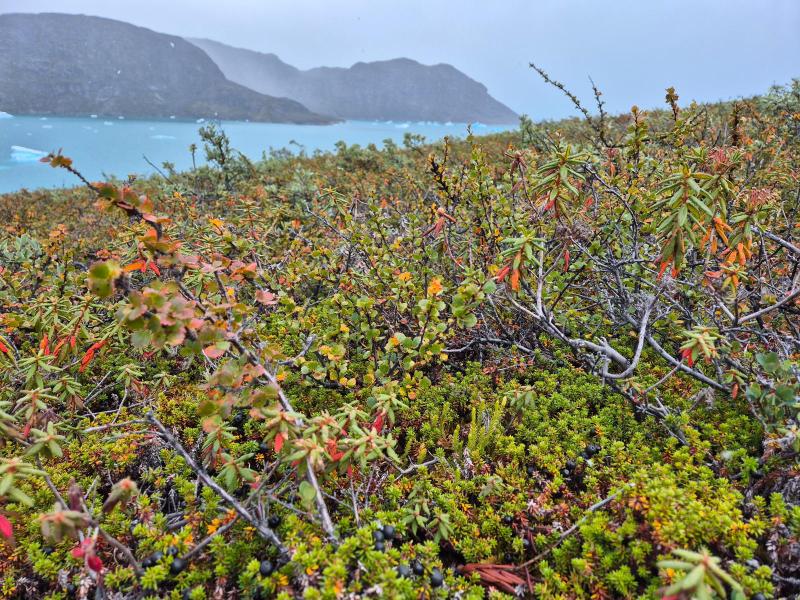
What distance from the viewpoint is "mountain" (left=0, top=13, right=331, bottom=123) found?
5334cm

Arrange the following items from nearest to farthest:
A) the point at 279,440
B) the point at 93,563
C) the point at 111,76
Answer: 1. the point at 93,563
2. the point at 279,440
3. the point at 111,76

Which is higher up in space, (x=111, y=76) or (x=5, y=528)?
(x=111, y=76)

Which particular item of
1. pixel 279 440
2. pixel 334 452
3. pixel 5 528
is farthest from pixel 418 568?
pixel 5 528

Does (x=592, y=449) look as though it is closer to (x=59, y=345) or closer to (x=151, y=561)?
(x=151, y=561)

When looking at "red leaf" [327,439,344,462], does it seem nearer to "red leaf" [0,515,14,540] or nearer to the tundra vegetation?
the tundra vegetation

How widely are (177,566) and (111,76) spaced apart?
101263 mm

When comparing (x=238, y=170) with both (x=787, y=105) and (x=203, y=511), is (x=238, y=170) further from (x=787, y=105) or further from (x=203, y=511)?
(x=787, y=105)

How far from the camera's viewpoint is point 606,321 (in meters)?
4.27

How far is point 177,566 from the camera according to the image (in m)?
2.20

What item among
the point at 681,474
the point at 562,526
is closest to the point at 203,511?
the point at 562,526

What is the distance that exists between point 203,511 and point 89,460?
1.10 meters

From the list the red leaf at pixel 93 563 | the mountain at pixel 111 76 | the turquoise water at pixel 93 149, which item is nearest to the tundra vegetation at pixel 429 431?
the red leaf at pixel 93 563

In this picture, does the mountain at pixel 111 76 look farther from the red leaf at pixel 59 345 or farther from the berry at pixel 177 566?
the berry at pixel 177 566

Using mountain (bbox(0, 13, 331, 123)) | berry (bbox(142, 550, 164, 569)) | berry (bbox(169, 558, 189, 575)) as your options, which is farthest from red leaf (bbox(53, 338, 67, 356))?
mountain (bbox(0, 13, 331, 123))
